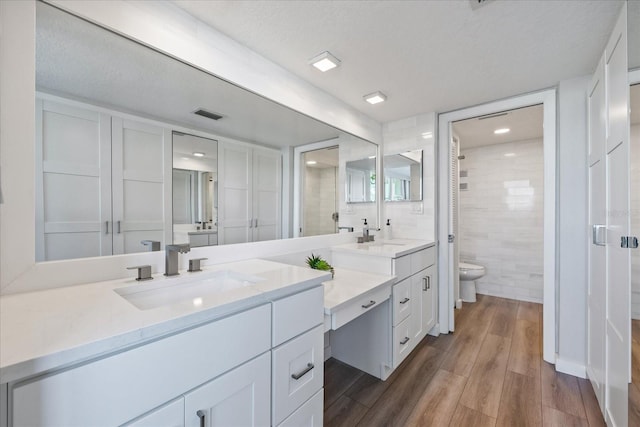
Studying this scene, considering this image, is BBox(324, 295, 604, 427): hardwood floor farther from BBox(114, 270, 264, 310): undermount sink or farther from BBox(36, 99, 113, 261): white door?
BBox(36, 99, 113, 261): white door

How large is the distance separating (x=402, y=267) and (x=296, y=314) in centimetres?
120

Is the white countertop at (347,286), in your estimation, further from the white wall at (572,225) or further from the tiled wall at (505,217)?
the tiled wall at (505,217)

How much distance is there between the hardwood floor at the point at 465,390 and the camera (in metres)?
1.61

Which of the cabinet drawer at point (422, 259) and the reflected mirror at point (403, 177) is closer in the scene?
the cabinet drawer at point (422, 259)

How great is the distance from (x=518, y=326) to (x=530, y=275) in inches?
43.6

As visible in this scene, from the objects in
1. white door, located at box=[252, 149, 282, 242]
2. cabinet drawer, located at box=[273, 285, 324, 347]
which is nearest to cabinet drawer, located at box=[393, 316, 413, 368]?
cabinet drawer, located at box=[273, 285, 324, 347]

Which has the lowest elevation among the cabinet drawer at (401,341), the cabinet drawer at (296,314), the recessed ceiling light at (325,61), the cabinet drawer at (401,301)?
the cabinet drawer at (401,341)

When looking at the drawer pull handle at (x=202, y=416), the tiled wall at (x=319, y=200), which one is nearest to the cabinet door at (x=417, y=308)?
the tiled wall at (x=319, y=200)

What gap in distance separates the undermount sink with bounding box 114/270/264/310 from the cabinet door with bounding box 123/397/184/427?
37 centimetres

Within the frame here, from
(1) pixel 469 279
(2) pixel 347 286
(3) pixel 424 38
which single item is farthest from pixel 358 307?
(1) pixel 469 279

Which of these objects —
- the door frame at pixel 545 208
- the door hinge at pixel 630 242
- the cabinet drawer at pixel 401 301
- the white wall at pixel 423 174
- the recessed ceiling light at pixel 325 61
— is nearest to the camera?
the door hinge at pixel 630 242

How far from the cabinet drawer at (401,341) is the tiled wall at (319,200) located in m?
0.94

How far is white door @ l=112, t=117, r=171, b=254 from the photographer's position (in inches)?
47.3

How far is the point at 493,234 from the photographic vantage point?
155 inches
